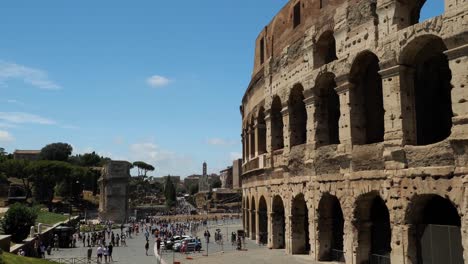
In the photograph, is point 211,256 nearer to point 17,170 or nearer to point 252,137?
point 252,137

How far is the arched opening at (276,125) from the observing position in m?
22.9

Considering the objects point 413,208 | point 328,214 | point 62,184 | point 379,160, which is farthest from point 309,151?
point 62,184

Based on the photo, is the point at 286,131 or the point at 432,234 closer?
the point at 432,234

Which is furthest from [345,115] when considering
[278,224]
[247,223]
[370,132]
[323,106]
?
[247,223]

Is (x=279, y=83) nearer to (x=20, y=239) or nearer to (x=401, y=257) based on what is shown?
(x=401, y=257)

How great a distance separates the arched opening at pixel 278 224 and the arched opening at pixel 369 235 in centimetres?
654

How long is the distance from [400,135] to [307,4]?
8.30m

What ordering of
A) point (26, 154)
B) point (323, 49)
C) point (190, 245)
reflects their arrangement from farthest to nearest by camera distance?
point (26, 154)
point (190, 245)
point (323, 49)

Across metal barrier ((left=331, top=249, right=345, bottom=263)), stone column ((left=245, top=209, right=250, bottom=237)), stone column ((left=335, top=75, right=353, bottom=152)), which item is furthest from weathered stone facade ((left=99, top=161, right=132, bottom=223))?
stone column ((left=335, top=75, right=353, bottom=152))

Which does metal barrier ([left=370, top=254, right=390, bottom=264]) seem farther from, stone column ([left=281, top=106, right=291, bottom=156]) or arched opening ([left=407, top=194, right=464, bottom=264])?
stone column ([left=281, top=106, right=291, bottom=156])

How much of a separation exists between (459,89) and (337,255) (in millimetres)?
8272

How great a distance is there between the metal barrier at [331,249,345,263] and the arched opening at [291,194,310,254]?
2314 millimetres

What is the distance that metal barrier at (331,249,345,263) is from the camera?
17188 millimetres

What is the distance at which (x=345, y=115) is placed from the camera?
636 inches
